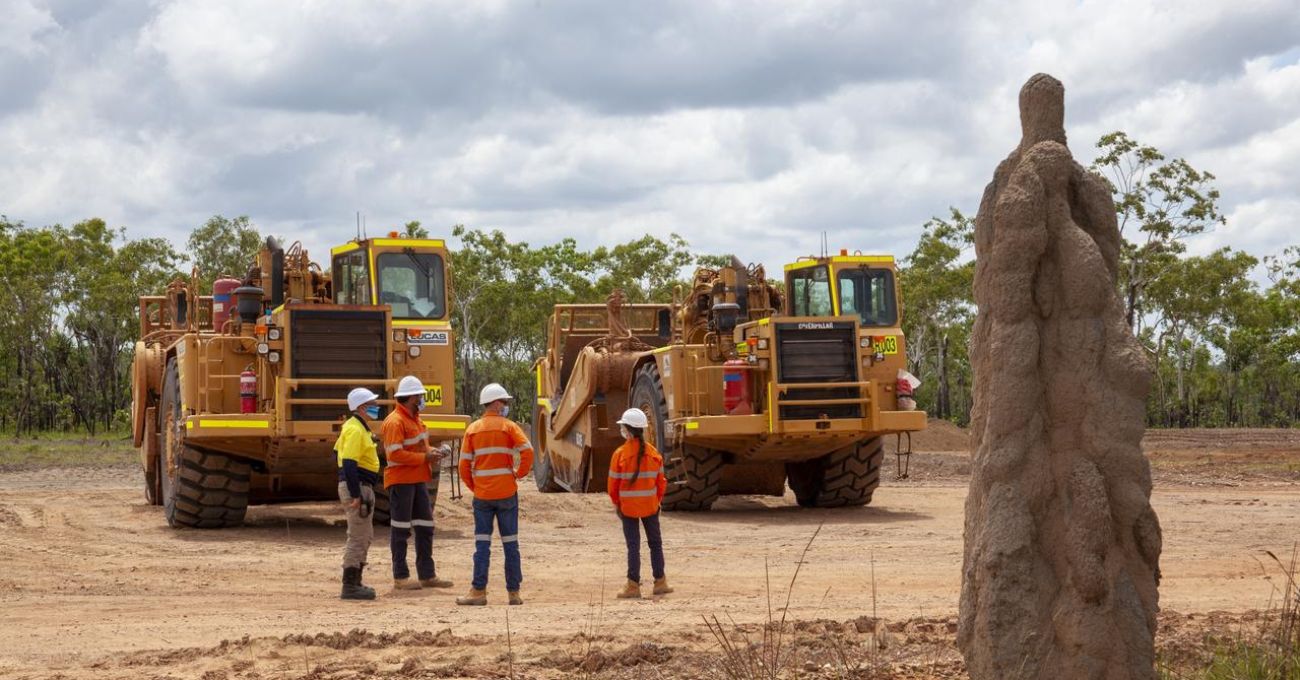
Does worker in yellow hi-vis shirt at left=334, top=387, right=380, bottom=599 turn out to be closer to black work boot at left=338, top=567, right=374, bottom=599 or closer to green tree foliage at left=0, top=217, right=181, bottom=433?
black work boot at left=338, top=567, right=374, bottom=599

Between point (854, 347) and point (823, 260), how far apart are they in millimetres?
1702

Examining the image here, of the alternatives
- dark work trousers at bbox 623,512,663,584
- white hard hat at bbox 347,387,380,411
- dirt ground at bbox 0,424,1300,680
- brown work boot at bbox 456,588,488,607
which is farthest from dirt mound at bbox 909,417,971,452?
brown work boot at bbox 456,588,488,607

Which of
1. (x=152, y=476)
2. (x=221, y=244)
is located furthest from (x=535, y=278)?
(x=152, y=476)

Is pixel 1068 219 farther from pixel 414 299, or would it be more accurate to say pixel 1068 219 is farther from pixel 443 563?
pixel 414 299

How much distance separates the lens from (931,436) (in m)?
41.4

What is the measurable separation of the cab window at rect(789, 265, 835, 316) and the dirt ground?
2.54m

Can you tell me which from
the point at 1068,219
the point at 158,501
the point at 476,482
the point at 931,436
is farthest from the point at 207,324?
the point at 931,436

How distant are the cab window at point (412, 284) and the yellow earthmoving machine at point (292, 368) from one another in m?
0.01

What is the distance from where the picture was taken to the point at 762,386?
1830 cm

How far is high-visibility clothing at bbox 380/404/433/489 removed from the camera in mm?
12672

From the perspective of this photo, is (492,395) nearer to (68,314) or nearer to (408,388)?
(408,388)

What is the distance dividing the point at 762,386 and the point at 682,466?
1.60 m

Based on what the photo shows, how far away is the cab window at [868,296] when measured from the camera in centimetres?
1938

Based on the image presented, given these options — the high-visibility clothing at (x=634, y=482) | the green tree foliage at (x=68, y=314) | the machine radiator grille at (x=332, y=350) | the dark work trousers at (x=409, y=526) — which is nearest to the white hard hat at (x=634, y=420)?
the high-visibility clothing at (x=634, y=482)
